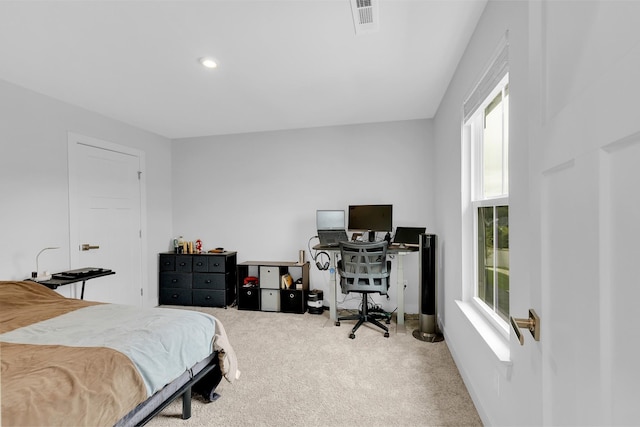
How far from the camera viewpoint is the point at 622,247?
447 millimetres

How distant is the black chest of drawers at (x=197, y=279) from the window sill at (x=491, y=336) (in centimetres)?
310

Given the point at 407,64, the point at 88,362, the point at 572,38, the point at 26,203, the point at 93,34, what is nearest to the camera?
the point at 572,38

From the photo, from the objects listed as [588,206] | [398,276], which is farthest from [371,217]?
[588,206]

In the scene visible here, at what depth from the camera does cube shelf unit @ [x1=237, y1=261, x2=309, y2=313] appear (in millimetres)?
4031

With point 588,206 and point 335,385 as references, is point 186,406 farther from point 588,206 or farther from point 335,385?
point 588,206

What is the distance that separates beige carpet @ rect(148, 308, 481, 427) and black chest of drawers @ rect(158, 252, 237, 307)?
981 mm

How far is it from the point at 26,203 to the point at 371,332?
3687 millimetres

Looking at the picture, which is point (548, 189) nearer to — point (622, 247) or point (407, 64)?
point (622, 247)

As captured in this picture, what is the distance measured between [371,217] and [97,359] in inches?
118

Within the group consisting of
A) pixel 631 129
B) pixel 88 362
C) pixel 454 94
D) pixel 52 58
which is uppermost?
pixel 52 58

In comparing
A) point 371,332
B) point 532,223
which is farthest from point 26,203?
point 532,223

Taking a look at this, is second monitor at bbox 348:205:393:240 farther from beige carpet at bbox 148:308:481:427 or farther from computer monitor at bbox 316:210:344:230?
beige carpet at bbox 148:308:481:427

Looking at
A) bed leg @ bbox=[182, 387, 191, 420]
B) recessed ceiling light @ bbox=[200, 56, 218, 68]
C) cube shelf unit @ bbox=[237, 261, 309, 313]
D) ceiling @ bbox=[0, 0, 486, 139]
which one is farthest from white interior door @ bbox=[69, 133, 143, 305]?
bed leg @ bbox=[182, 387, 191, 420]

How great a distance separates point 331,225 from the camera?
155 inches
